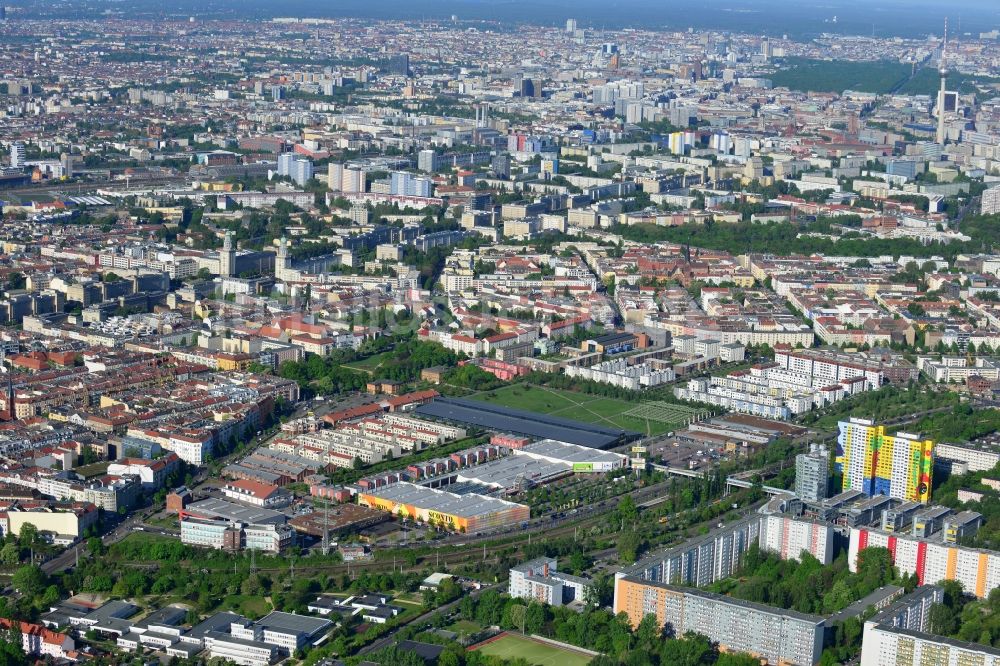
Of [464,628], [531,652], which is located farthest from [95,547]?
[531,652]

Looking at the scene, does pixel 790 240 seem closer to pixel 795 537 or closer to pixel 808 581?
pixel 795 537

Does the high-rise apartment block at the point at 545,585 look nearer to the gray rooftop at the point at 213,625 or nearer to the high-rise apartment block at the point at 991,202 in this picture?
the gray rooftop at the point at 213,625

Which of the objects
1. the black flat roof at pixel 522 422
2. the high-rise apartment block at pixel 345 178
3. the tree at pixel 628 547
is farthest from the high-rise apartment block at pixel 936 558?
the high-rise apartment block at pixel 345 178

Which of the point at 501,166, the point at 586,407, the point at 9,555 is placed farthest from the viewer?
the point at 501,166

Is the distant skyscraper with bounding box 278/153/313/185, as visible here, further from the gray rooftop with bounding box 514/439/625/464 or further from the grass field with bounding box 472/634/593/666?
the grass field with bounding box 472/634/593/666

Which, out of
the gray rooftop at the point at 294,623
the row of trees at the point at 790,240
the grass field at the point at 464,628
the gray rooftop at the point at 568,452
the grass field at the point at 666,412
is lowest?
the row of trees at the point at 790,240

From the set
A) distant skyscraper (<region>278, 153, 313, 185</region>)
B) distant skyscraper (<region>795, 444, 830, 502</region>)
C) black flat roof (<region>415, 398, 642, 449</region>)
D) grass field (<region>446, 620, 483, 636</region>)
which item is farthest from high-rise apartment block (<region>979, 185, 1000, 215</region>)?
grass field (<region>446, 620, 483, 636</region>)

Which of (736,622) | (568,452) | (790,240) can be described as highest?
(736,622)
